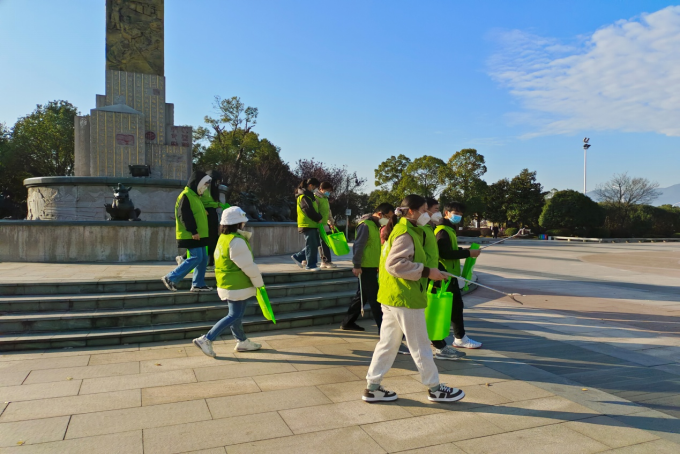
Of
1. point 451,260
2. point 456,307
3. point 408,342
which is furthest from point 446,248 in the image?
point 408,342

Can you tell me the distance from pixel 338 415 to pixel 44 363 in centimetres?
339

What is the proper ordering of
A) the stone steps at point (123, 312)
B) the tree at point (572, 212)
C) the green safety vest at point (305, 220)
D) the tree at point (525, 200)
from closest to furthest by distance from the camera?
the stone steps at point (123, 312)
the green safety vest at point (305, 220)
the tree at point (572, 212)
the tree at point (525, 200)

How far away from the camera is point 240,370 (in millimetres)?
4926

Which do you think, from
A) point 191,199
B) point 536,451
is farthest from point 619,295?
point 191,199

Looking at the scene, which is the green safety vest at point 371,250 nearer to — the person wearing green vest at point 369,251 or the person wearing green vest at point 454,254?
the person wearing green vest at point 369,251

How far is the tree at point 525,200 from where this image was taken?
1967 inches

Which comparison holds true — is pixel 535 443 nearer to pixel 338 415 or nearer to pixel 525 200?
pixel 338 415

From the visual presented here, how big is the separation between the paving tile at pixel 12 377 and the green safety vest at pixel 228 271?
6.75 feet

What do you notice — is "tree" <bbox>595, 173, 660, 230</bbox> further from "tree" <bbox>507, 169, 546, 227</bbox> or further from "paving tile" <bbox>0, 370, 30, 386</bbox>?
"paving tile" <bbox>0, 370, 30, 386</bbox>

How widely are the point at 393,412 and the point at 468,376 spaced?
4.27 ft

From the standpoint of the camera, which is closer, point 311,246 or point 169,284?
point 169,284

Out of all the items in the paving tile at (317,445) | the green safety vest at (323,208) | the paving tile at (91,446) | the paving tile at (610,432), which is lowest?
the paving tile at (610,432)

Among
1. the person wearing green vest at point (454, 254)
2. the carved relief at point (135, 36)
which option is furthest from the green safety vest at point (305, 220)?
the carved relief at point (135, 36)

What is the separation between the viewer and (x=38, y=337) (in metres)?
5.61
